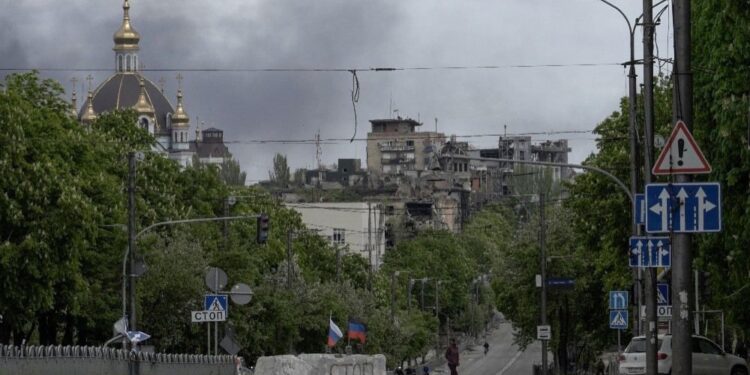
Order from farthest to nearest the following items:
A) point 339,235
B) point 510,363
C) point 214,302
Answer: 1. point 339,235
2. point 510,363
3. point 214,302

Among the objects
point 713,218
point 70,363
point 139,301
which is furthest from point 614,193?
point 713,218

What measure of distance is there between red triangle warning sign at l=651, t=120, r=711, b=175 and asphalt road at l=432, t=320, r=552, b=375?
320 ft

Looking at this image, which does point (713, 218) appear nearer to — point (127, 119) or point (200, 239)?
point (200, 239)

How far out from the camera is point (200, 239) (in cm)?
8662

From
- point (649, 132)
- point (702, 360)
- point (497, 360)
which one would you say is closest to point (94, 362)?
point (649, 132)

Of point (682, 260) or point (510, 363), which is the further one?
point (510, 363)

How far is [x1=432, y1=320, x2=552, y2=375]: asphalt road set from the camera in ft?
448

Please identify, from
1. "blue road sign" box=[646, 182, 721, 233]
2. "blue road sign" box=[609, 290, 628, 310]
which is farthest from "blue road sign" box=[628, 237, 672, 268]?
"blue road sign" box=[609, 290, 628, 310]

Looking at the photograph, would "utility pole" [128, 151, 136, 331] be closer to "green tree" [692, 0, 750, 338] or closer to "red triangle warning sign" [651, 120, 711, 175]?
"green tree" [692, 0, 750, 338]

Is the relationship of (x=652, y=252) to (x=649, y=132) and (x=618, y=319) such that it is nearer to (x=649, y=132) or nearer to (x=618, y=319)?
(x=649, y=132)

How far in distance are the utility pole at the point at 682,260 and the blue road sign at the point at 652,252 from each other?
27.9 feet

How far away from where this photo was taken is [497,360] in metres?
158

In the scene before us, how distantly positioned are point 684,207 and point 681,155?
0.69 m

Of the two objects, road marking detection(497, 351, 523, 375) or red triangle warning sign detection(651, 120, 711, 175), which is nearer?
red triangle warning sign detection(651, 120, 711, 175)
